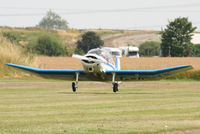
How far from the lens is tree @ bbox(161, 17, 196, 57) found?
88875 mm

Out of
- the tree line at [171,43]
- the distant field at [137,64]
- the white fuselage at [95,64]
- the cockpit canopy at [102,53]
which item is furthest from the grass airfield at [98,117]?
the tree line at [171,43]

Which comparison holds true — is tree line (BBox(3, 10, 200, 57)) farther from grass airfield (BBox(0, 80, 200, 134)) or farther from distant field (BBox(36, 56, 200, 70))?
grass airfield (BBox(0, 80, 200, 134))

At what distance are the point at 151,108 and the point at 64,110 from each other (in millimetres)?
2922

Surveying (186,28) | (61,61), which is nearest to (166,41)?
(186,28)

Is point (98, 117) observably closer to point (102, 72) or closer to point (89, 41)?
point (102, 72)

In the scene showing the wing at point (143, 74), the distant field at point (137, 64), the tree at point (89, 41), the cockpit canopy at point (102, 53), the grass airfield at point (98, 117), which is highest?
the tree at point (89, 41)

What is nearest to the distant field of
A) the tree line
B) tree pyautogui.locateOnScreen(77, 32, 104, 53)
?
the tree line

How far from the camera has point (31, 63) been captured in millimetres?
44375

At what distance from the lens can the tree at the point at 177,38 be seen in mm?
88875

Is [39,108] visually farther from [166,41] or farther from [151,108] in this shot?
[166,41]

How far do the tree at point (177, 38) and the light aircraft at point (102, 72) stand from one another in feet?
202

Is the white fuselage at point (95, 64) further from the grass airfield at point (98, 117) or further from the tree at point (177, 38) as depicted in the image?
the tree at point (177, 38)

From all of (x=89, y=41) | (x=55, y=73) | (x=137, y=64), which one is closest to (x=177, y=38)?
(x=89, y=41)

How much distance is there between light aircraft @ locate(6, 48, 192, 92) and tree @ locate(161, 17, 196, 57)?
61619 mm
